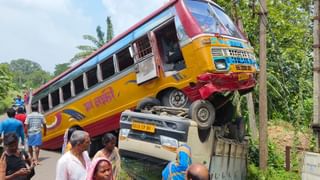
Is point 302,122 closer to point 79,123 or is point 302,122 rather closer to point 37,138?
point 79,123

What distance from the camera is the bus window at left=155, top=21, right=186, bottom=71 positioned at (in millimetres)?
8531

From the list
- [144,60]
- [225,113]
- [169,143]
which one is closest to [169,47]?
[144,60]

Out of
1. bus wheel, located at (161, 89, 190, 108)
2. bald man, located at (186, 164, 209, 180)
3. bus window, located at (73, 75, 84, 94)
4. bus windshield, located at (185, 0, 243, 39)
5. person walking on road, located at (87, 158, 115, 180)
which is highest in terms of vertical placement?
bus windshield, located at (185, 0, 243, 39)

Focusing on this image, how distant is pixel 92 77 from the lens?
35.4 feet

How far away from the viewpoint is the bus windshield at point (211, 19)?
803 cm

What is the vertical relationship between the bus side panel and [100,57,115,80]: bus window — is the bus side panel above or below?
below

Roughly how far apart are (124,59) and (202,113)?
2.88m

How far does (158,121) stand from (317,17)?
9.65 feet

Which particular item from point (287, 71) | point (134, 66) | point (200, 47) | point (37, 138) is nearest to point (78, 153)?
point (200, 47)

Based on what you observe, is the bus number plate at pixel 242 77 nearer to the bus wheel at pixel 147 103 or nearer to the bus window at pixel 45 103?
the bus wheel at pixel 147 103

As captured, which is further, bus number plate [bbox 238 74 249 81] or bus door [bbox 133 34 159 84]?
bus door [bbox 133 34 159 84]

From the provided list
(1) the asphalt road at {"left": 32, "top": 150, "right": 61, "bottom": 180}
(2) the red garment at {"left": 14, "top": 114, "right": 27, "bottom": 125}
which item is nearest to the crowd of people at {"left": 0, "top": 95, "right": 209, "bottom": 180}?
(1) the asphalt road at {"left": 32, "top": 150, "right": 61, "bottom": 180}

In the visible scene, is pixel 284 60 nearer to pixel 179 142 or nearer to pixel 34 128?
pixel 34 128

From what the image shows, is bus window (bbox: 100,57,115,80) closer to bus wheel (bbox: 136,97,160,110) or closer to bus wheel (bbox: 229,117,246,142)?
bus wheel (bbox: 136,97,160,110)
